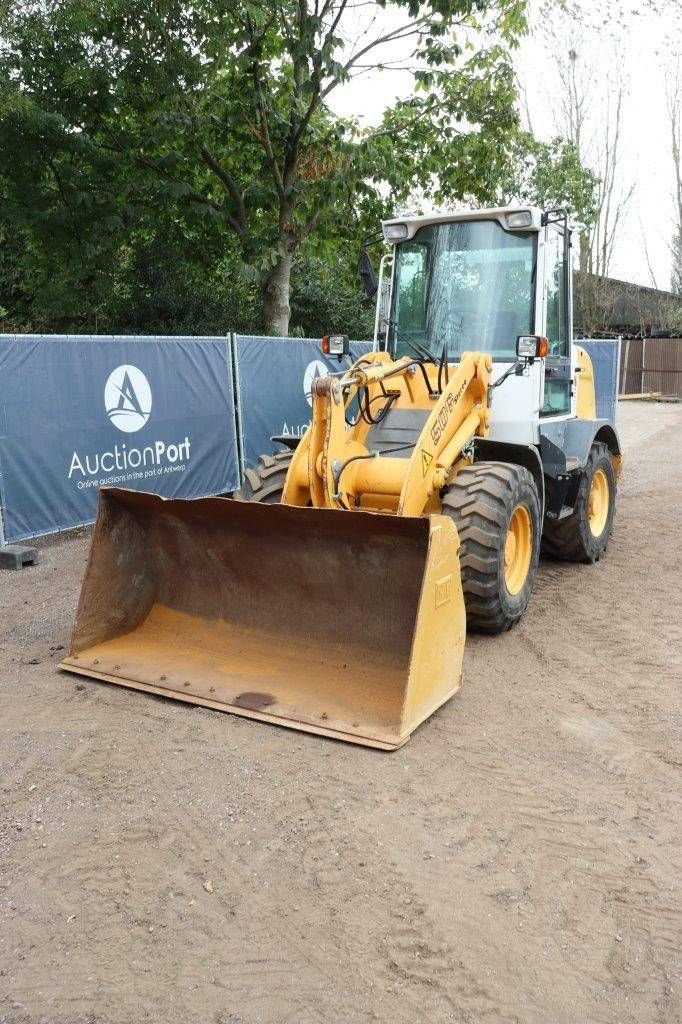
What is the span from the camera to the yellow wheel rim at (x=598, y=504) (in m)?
8.09

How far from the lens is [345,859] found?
10.9 feet

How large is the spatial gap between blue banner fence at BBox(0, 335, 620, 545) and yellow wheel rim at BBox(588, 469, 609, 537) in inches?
171

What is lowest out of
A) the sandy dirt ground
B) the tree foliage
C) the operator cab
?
the sandy dirt ground

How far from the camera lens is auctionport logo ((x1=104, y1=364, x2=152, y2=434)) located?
28.8ft

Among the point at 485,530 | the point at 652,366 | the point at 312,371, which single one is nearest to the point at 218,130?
the point at 312,371

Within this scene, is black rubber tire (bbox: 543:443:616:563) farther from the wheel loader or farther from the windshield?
the windshield

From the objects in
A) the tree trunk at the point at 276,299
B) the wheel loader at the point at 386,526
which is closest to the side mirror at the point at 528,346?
the wheel loader at the point at 386,526

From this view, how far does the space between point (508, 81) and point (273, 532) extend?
11.1 metres

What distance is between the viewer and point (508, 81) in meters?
13.5

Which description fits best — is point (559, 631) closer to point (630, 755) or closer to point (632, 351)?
point (630, 755)

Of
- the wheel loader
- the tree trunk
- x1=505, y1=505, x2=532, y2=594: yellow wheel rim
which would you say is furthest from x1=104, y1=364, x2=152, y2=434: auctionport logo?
the tree trunk

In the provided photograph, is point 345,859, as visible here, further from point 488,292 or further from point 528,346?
point 488,292

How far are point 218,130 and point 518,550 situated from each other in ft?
29.8

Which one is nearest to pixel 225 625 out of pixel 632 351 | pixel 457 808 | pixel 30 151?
pixel 457 808
